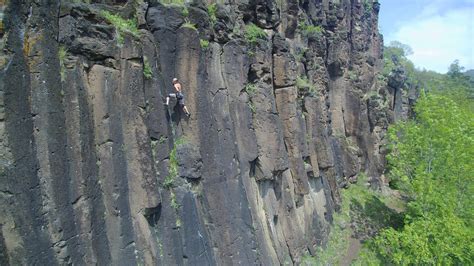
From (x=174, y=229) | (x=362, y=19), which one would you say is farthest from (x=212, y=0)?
(x=362, y=19)

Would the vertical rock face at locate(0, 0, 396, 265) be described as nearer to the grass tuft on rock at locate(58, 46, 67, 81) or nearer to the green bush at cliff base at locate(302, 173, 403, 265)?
the grass tuft on rock at locate(58, 46, 67, 81)

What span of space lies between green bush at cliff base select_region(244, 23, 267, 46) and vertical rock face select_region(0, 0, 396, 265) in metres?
0.27

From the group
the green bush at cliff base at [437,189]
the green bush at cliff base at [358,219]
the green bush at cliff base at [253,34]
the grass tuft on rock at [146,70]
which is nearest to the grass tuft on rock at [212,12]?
the green bush at cliff base at [253,34]

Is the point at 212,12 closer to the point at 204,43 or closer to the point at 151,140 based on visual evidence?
the point at 204,43

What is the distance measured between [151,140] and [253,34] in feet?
32.0

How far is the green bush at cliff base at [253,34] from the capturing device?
2046cm

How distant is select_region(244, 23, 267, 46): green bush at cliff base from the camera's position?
2046cm

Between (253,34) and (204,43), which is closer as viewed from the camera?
(204,43)

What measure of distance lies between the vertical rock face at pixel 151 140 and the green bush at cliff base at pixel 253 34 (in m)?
0.27

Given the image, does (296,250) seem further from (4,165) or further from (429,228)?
(4,165)

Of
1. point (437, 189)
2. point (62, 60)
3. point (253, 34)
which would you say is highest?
point (253, 34)

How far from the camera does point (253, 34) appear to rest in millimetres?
20734

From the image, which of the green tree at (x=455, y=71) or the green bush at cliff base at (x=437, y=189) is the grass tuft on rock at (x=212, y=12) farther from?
the green tree at (x=455, y=71)

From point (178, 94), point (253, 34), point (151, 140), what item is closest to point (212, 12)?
point (253, 34)
